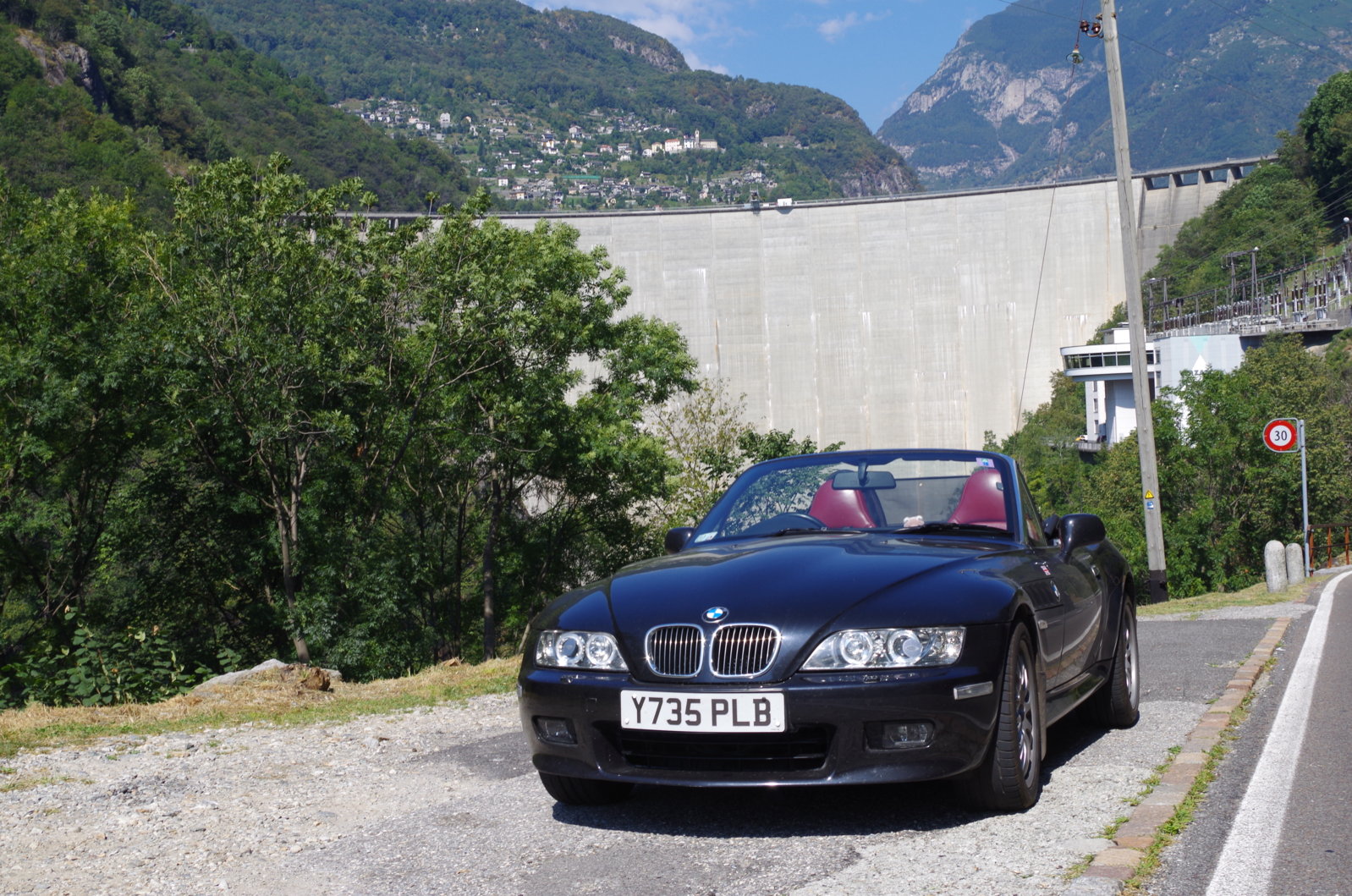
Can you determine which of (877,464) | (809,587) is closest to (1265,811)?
(809,587)

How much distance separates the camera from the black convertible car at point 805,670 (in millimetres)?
3223

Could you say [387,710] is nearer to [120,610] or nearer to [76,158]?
[120,610]

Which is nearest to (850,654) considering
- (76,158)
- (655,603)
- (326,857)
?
(655,603)

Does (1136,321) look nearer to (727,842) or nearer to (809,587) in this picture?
(809,587)

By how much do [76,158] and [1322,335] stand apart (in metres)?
66.6

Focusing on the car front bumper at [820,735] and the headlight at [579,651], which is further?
the headlight at [579,651]

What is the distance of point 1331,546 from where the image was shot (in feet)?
101

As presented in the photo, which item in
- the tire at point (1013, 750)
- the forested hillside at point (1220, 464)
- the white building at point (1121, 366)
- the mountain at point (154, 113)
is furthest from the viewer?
the mountain at point (154, 113)

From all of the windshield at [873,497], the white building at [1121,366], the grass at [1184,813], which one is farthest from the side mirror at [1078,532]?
the white building at [1121,366]

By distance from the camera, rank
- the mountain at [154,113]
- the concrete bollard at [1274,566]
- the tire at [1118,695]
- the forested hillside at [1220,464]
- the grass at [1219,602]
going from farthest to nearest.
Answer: the mountain at [154,113] < the forested hillside at [1220,464] < the concrete bollard at [1274,566] < the grass at [1219,602] < the tire at [1118,695]

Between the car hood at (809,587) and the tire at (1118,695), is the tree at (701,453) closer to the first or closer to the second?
the tire at (1118,695)

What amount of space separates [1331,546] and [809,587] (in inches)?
1262

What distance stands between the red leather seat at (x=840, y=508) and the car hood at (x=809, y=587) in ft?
1.02

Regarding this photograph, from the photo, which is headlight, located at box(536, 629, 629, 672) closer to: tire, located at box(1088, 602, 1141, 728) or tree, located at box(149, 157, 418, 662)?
tire, located at box(1088, 602, 1141, 728)
